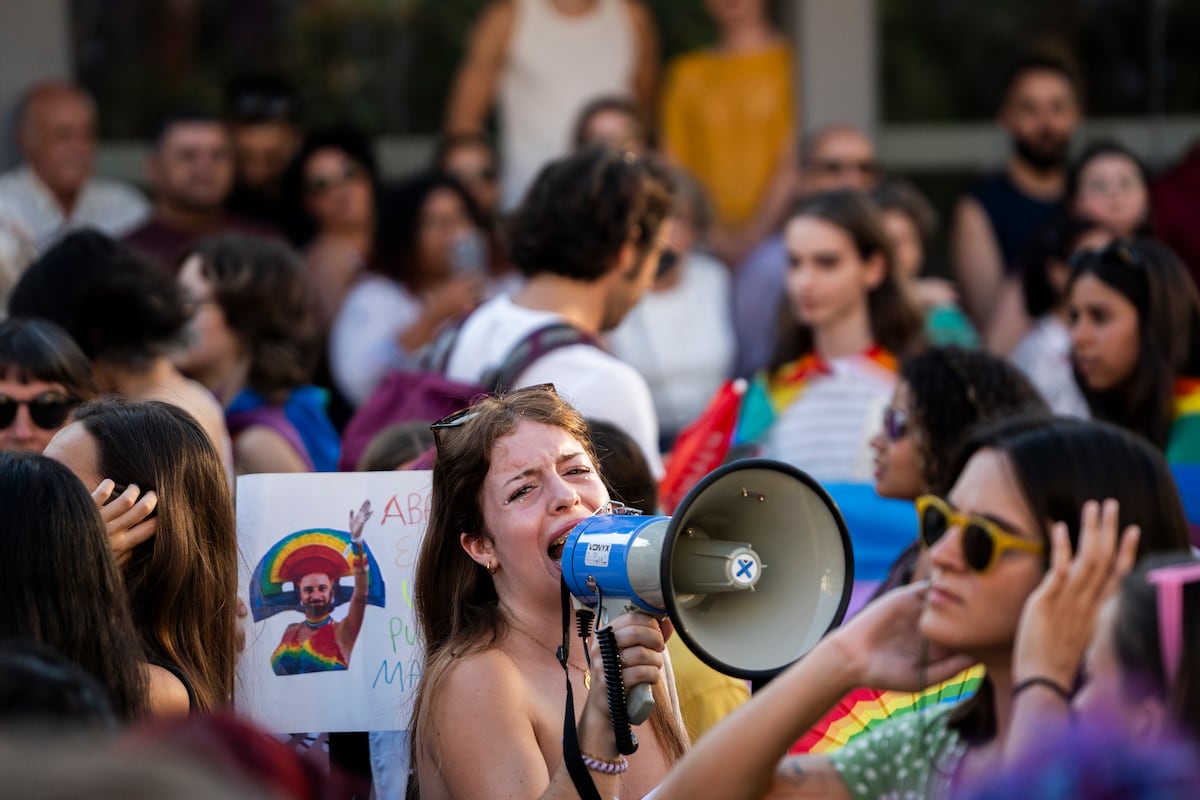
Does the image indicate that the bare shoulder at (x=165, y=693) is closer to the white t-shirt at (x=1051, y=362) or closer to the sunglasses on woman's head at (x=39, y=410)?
the sunglasses on woman's head at (x=39, y=410)

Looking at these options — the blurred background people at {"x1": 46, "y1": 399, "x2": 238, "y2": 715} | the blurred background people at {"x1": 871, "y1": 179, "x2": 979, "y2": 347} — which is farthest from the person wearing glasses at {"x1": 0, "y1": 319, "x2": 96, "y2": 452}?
the blurred background people at {"x1": 871, "y1": 179, "x2": 979, "y2": 347}

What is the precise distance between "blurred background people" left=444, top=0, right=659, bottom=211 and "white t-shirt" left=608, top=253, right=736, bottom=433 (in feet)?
4.35

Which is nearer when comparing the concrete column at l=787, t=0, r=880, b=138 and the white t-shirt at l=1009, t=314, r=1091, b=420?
the white t-shirt at l=1009, t=314, r=1091, b=420

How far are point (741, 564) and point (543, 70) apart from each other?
16.6ft

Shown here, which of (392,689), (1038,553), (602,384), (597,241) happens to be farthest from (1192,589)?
(597,241)

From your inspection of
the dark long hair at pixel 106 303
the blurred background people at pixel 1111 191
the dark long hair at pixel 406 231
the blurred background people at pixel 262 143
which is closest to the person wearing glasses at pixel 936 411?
the dark long hair at pixel 106 303

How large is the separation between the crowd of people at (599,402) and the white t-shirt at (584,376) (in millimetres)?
11

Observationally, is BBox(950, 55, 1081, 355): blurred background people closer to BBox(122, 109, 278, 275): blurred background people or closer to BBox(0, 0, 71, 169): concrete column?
BBox(122, 109, 278, 275): blurred background people

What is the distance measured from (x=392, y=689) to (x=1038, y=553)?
1592mm

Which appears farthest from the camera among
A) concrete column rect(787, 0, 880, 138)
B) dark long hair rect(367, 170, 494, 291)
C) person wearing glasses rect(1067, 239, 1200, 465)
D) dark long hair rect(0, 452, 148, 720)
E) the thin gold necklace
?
concrete column rect(787, 0, 880, 138)

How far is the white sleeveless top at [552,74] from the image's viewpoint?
7465 mm

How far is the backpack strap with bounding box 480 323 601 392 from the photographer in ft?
13.8

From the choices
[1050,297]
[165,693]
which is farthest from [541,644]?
[1050,297]

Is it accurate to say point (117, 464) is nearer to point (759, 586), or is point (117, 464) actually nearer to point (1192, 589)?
point (759, 586)
